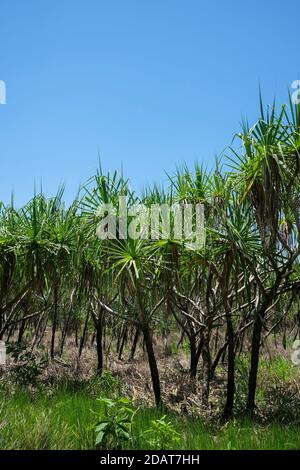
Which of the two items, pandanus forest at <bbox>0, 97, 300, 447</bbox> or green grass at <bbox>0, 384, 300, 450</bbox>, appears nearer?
green grass at <bbox>0, 384, 300, 450</bbox>

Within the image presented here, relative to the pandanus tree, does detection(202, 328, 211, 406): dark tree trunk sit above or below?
below

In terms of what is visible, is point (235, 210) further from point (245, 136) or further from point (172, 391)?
point (172, 391)

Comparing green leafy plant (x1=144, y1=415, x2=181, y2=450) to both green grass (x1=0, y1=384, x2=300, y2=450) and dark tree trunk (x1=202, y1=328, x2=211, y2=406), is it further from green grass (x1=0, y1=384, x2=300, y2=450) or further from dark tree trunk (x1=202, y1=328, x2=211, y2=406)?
dark tree trunk (x1=202, y1=328, x2=211, y2=406)

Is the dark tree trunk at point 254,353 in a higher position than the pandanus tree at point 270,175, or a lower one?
lower

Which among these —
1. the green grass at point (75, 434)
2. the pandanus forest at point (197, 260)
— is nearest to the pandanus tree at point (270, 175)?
the pandanus forest at point (197, 260)

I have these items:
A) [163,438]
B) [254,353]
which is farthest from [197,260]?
[163,438]

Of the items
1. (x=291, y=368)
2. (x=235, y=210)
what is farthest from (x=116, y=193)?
(x=291, y=368)

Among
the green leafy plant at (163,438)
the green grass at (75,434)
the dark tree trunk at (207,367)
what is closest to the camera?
the green grass at (75,434)

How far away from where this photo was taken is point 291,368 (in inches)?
424

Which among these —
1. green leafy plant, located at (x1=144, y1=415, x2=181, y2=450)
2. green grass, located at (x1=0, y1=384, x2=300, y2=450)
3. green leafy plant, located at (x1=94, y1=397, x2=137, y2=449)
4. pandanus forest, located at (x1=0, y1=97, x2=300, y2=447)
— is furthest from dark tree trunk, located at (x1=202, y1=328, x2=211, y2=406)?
green leafy plant, located at (x1=94, y1=397, x2=137, y2=449)

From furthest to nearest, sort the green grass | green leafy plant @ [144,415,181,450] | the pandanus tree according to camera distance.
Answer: the pandanus tree < green leafy plant @ [144,415,181,450] < the green grass

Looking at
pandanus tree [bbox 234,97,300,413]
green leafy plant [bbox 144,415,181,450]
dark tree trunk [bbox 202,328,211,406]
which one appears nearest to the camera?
green leafy plant [bbox 144,415,181,450]

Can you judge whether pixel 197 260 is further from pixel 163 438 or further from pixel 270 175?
Result: pixel 163 438

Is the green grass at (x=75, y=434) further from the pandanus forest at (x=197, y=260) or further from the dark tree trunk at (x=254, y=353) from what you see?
the dark tree trunk at (x=254, y=353)
